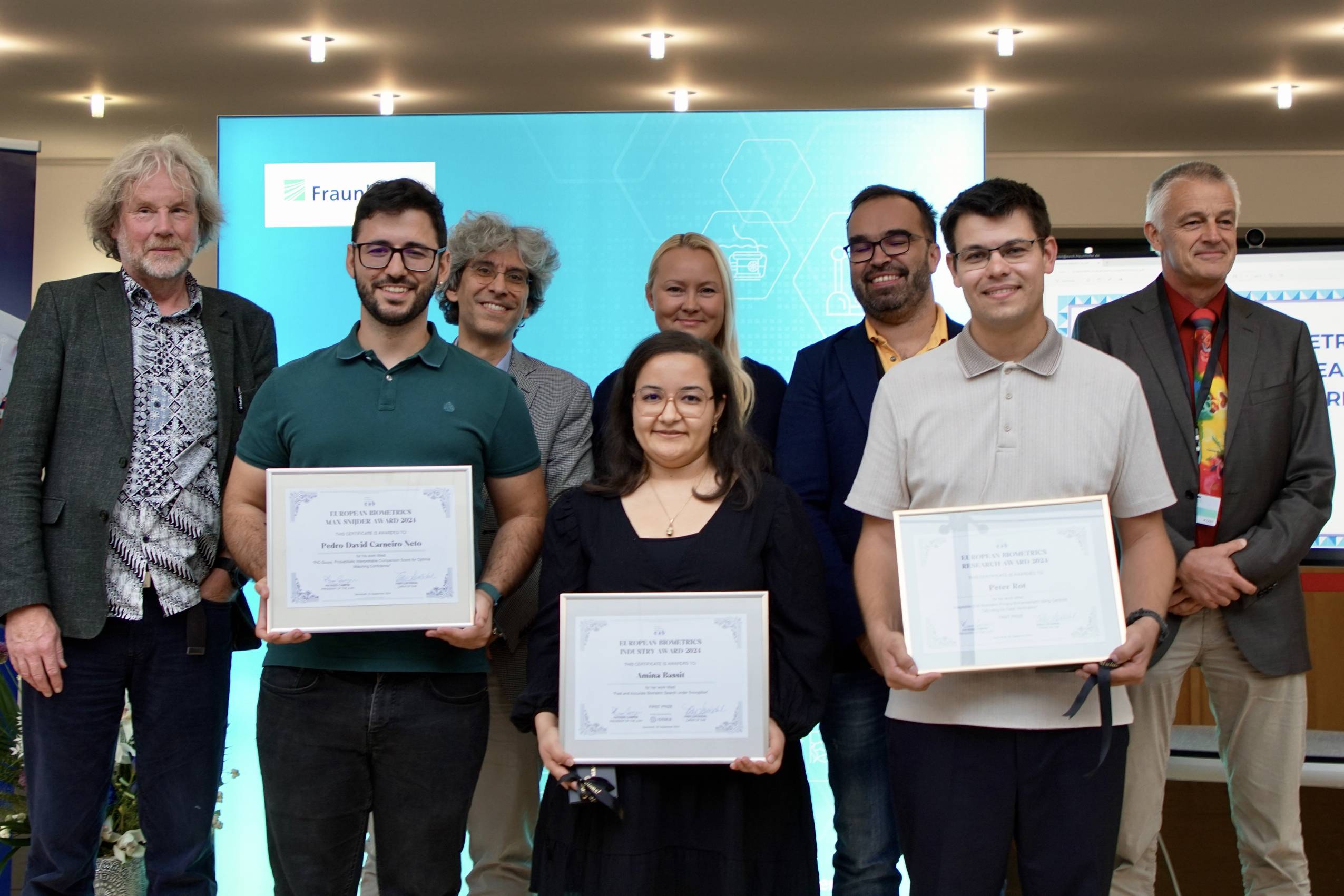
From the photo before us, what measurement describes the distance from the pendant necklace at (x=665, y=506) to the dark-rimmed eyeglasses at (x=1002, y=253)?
2.11ft

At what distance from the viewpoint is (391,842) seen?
242 centimetres

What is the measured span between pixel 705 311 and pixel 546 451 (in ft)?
1.74

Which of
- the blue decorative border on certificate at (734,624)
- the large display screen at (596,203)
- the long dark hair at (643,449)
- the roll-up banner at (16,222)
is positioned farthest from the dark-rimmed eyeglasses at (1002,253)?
the roll-up banner at (16,222)

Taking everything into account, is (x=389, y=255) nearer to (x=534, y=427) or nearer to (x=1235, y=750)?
(x=534, y=427)

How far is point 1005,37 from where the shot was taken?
25.9 feet

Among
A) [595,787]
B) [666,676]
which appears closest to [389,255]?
[666,676]

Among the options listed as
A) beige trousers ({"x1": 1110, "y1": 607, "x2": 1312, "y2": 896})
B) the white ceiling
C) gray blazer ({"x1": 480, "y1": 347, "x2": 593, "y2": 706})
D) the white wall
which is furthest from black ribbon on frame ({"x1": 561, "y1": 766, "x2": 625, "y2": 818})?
the white wall

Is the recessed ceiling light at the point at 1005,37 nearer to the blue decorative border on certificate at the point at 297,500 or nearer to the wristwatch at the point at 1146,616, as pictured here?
the wristwatch at the point at 1146,616

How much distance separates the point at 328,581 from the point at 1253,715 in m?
2.08

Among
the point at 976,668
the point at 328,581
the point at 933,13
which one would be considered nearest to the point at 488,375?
the point at 328,581

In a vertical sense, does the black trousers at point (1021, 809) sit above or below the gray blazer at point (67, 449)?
below

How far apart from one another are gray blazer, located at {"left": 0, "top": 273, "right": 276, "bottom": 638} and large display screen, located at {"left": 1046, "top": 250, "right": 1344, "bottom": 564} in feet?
9.53

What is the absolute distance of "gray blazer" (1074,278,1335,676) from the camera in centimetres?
274

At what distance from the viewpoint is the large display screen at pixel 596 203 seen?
4.18 m
